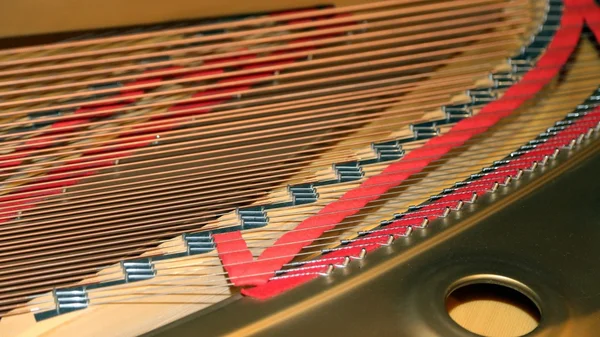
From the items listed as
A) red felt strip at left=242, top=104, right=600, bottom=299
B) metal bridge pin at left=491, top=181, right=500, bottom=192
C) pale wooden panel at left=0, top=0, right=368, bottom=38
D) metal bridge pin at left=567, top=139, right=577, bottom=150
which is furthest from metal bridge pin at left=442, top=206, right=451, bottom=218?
pale wooden panel at left=0, top=0, right=368, bottom=38

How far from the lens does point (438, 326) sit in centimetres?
124

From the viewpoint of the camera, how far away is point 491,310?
146cm

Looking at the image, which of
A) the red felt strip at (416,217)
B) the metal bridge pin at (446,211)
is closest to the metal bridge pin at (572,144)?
the red felt strip at (416,217)

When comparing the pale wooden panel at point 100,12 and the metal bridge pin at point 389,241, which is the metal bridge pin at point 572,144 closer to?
the metal bridge pin at point 389,241

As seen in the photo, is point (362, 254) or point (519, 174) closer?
point (362, 254)

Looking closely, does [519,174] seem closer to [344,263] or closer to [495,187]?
[495,187]

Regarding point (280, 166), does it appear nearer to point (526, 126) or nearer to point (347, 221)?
point (347, 221)

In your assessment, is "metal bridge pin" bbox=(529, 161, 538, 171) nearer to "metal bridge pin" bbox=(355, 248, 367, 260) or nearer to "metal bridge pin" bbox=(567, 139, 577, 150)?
"metal bridge pin" bbox=(567, 139, 577, 150)

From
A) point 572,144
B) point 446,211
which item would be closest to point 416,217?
point 446,211

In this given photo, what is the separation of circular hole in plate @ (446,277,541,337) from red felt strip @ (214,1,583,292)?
0.17m

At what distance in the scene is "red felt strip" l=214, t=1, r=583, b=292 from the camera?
133 cm

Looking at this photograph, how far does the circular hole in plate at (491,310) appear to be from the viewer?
55.8 inches

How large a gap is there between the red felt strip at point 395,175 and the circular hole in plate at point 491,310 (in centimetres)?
17

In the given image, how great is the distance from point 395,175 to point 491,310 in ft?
1.05
